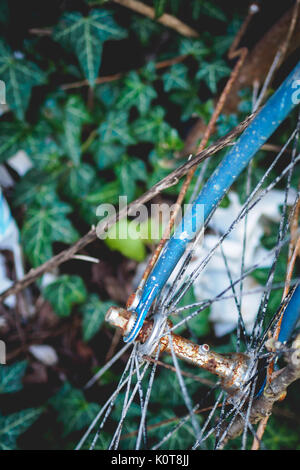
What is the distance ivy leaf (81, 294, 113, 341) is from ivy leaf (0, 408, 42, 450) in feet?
1.14

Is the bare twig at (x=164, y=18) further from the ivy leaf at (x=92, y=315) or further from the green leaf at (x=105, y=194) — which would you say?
the ivy leaf at (x=92, y=315)

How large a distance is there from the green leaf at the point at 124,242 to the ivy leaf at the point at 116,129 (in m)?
0.36

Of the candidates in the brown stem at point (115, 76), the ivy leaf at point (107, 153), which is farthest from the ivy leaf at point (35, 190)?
the brown stem at point (115, 76)

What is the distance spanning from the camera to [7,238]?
1.47 meters

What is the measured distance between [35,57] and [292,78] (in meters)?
1.05

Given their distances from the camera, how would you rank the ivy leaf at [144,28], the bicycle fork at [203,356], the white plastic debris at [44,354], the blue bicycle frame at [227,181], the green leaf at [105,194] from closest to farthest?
the blue bicycle frame at [227,181]
the bicycle fork at [203,356]
the ivy leaf at [144,28]
the green leaf at [105,194]
the white plastic debris at [44,354]

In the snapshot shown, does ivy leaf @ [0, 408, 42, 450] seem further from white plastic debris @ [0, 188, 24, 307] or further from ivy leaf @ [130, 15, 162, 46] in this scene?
ivy leaf @ [130, 15, 162, 46]

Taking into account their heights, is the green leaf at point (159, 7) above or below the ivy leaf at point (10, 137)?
above

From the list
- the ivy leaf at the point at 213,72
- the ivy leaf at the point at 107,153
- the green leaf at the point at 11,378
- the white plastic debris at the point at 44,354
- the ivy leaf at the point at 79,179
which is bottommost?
the white plastic debris at the point at 44,354

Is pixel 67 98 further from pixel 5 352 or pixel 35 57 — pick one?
pixel 5 352

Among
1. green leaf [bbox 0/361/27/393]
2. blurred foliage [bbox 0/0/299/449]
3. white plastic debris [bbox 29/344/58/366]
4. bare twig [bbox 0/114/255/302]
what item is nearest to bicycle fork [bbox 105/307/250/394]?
bare twig [bbox 0/114/255/302]

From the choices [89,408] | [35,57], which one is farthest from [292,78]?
[89,408]

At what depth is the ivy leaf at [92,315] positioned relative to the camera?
135 cm

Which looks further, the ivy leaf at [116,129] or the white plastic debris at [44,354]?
the white plastic debris at [44,354]
